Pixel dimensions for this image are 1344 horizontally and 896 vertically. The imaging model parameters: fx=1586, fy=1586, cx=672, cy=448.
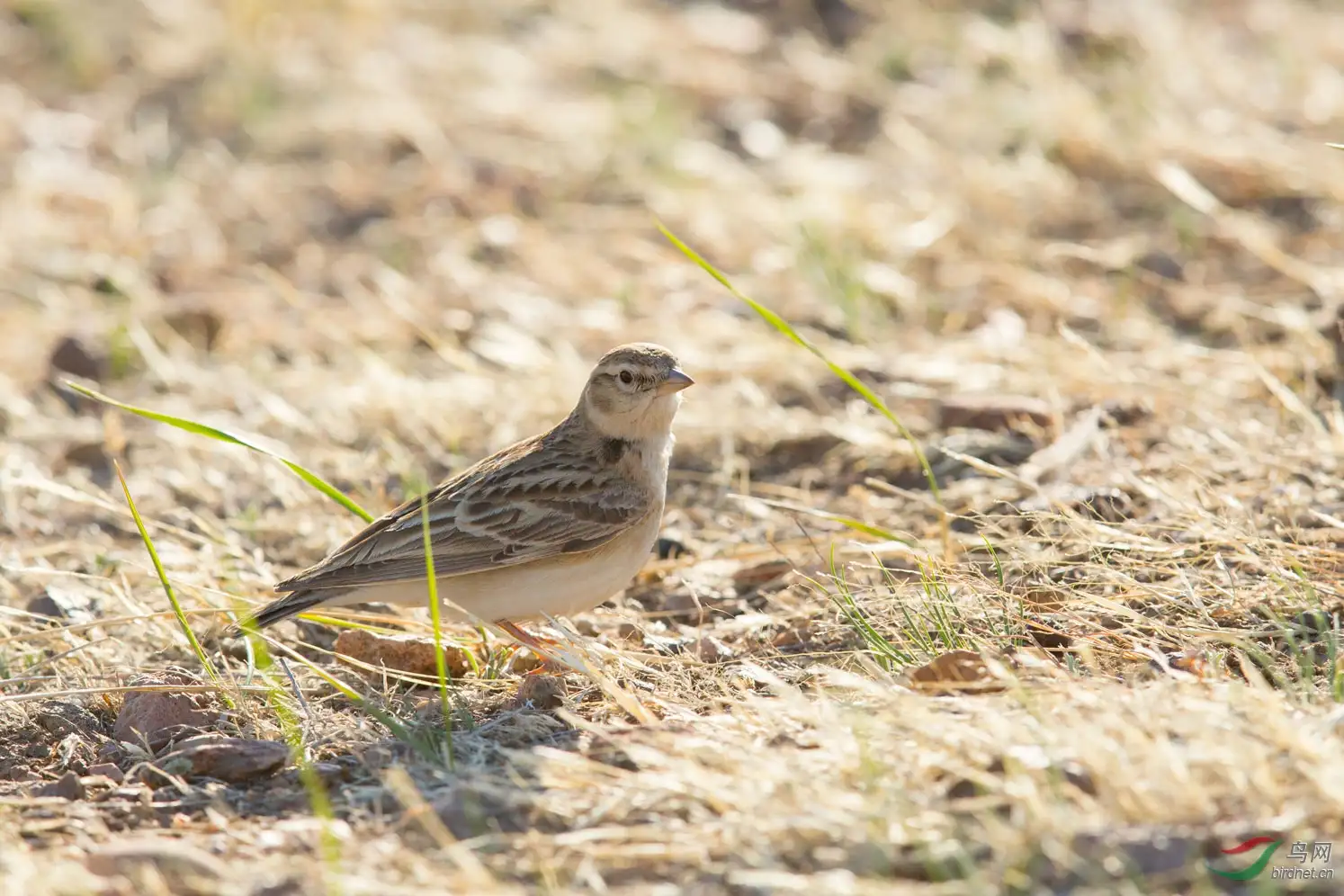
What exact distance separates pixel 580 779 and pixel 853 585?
1.82m

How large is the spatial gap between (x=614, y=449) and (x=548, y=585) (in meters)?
0.75

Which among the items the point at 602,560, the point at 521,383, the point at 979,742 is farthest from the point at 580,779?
the point at 521,383

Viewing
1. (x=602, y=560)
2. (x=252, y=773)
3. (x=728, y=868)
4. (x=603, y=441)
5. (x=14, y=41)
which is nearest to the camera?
(x=728, y=868)

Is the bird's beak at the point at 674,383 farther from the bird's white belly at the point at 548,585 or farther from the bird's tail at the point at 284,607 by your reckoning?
the bird's tail at the point at 284,607

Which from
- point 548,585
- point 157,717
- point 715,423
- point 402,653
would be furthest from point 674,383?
point 157,717

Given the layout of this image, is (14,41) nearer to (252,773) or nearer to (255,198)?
(255,198)

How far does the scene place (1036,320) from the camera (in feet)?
27.6

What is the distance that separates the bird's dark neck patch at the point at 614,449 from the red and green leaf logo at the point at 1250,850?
304 centimetres

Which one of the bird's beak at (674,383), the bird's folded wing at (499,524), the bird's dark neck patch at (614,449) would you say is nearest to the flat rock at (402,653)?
the bird's folded wing at (499,524)

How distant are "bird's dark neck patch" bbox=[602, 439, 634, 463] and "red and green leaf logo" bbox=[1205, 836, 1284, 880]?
304cm

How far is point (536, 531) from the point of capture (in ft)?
18.8
